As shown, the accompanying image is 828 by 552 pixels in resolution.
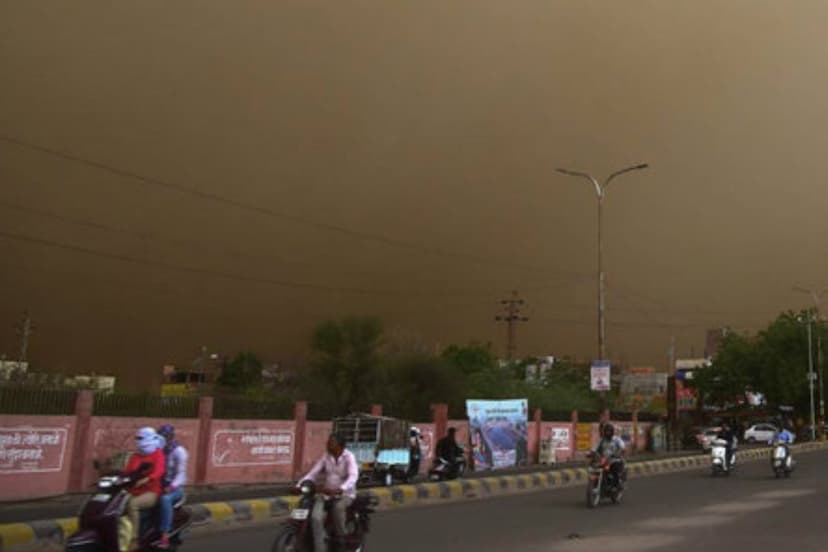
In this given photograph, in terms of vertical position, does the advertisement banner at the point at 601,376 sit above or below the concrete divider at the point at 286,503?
above

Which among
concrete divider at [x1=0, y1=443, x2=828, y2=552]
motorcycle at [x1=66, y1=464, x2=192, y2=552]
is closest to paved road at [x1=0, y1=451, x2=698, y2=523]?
concrete divider at [x1=0, y1=443, x2=828, y2=552]

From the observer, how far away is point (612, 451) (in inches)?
649

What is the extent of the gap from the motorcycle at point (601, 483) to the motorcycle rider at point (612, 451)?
0.15 ft

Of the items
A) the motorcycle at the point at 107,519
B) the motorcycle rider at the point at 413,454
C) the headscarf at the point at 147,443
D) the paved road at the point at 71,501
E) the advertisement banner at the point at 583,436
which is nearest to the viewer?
the motorcycle at the point at 107,519

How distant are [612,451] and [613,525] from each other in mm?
3715

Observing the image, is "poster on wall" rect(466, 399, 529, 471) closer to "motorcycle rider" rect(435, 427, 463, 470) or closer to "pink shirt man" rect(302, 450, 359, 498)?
"motorcycle rider" rect(435, 427, 463, 470)

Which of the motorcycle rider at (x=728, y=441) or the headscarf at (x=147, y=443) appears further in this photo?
the motorcycle rider at (x=728, y=441)

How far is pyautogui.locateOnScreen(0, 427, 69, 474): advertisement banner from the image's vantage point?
15.5m

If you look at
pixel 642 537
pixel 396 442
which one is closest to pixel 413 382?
pixel 396 442

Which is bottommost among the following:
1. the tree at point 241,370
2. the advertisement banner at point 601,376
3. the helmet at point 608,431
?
the helmet at point 608,431

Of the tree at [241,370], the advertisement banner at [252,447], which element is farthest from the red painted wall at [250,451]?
the tree at [241,370]

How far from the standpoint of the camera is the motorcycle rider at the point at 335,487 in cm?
814

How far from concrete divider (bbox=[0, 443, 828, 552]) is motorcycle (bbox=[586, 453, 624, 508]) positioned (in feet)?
11.8

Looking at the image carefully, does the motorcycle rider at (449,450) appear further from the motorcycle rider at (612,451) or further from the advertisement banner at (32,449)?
the advertisement banner at (32,449)
